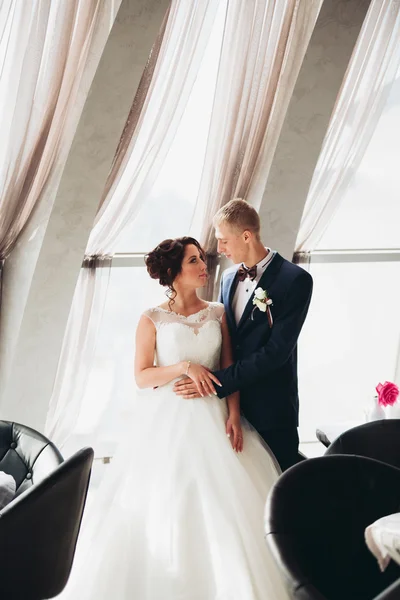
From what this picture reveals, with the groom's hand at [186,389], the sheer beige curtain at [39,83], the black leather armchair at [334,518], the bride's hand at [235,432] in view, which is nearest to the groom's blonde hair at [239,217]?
the groom's hand at [186,389]

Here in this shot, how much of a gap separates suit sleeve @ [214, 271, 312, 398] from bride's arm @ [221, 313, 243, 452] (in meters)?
0.11

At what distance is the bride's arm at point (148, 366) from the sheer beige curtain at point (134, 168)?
95 centimetres

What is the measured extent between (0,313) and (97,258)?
0.68 m

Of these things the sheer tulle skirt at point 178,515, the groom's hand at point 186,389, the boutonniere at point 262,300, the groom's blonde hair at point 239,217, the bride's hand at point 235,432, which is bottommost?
the sheer tulle skirt at point 178,515

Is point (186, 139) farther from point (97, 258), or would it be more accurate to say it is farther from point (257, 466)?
point (257, 466)

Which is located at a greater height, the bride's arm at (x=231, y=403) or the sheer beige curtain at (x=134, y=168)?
the sheer beige curtain at (x=134, y=168)

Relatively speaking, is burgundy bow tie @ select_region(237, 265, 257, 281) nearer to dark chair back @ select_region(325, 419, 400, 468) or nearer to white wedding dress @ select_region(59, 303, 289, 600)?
white wedding dress @ select_region(59, 303, 289, 600)

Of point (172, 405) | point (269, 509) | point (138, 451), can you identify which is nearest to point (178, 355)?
point (172, 405)

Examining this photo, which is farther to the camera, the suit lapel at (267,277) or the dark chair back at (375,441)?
the suit lapel at (267,277)

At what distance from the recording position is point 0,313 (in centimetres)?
371

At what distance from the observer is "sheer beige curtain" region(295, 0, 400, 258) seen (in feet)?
12.8

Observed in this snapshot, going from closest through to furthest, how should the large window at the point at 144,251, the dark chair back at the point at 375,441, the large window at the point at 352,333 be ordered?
1. the dark chair back at the point at 375,441
2. the large window at the point at 144,251
3. the large window at the point at 352,333

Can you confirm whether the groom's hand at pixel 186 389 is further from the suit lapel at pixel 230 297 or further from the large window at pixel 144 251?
the large window at pixel 144 251

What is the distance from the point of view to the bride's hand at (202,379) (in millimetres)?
2807
